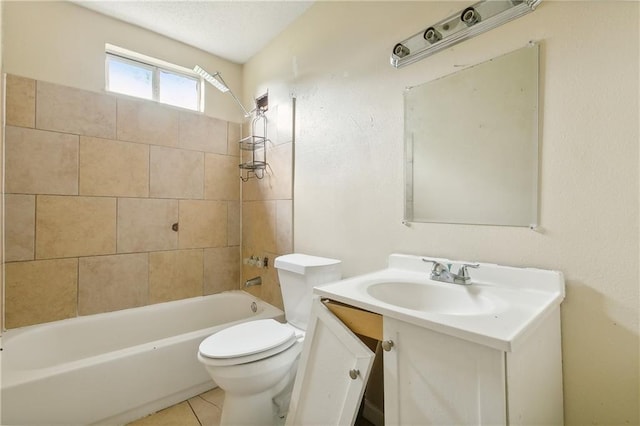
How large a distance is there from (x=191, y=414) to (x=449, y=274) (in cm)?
163

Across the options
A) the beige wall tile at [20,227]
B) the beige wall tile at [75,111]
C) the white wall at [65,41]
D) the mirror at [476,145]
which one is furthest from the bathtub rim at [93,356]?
the white wall at [65,41]

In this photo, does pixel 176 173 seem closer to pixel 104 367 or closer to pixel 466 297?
pixel 104 367

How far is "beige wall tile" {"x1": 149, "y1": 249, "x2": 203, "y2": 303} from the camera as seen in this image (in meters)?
2.30

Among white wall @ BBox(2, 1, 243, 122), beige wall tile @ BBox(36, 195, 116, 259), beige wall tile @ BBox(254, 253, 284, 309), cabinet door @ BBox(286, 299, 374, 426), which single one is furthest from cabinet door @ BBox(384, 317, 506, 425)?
white wall @ BBox(2, 1, 243, 122)

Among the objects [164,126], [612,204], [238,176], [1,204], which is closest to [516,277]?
[612,204]

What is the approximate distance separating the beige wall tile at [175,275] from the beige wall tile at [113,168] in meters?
0.54

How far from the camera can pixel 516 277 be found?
3.54ft

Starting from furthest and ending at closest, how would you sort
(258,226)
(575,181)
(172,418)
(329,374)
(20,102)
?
(258,226)
(20,102)
(172,418)
(329,374)
(575,181)

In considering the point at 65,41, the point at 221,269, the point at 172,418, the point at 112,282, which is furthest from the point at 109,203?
the point at 172,418

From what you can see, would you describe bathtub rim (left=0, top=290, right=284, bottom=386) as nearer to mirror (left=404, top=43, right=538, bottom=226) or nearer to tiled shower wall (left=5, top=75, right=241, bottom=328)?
tiled shower wall (left=5, top=75, right=241, bottom=328)

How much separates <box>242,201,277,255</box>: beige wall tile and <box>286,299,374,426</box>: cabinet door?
1194 mm

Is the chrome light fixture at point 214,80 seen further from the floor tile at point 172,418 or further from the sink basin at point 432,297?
the floor tile at point 172,418

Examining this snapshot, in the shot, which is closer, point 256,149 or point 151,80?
point 151,80

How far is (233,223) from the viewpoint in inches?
107
